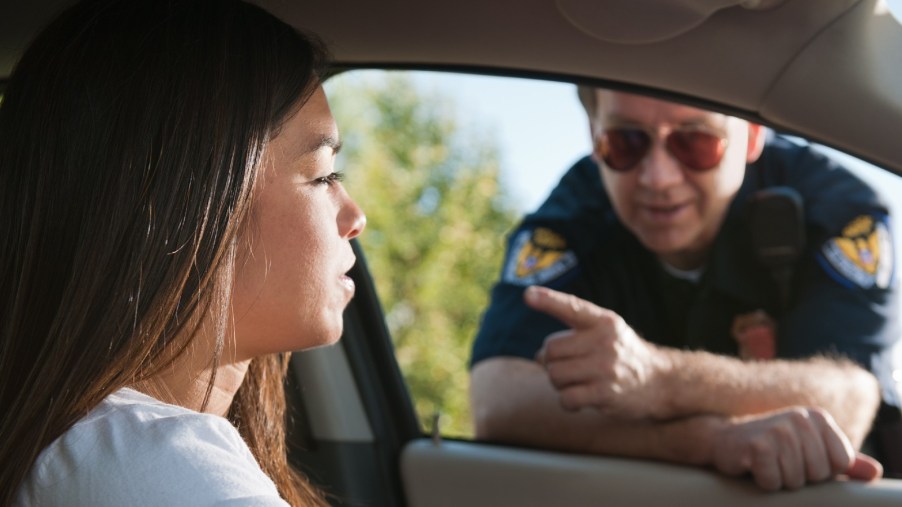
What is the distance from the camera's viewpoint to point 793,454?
1854mm

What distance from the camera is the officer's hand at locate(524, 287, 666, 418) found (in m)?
2.11

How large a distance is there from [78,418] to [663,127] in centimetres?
148

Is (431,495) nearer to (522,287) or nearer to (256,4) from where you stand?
(522,287)

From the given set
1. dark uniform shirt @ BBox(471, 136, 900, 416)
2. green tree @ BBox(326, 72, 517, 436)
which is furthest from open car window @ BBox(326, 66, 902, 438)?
dark uniform shirt @ BBox(471, 136, 900, 416)

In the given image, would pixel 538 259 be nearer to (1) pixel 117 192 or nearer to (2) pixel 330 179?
(2) pixel 330 179

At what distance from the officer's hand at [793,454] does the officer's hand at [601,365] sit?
0.22 metres

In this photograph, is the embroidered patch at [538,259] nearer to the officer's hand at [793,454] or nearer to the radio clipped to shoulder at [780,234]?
the radio clipped to shoulder at [780,234]

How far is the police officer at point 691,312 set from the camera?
209 centimetres

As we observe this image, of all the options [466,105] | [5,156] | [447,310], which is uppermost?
[466,105]

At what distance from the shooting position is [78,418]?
1.10 m

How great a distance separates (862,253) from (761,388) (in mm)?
422

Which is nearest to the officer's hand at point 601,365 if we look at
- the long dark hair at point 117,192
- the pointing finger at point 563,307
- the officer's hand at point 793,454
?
the pointing finger at point 563,307

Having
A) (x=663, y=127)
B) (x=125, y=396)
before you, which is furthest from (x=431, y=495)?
(x=125, y=396)

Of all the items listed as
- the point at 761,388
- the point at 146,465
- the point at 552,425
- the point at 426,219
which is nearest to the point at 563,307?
the point at 552,425
